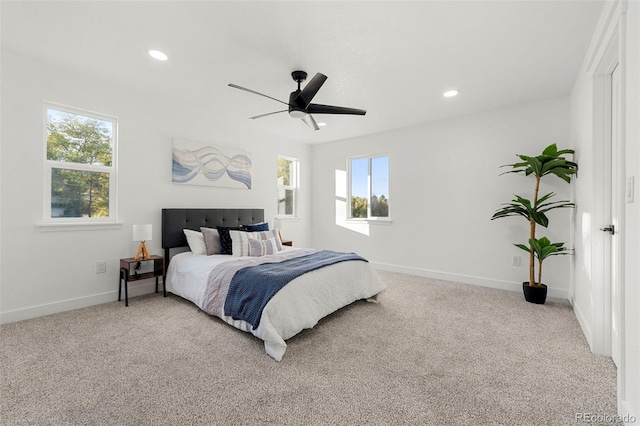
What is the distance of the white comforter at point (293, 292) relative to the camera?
7.27 ft

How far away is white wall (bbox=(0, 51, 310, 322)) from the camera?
268 cm

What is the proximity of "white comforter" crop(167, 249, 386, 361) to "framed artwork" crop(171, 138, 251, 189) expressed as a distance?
3.68 feet

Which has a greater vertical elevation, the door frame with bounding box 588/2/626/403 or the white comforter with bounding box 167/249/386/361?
the door frame with bounding box 588/2/626/403

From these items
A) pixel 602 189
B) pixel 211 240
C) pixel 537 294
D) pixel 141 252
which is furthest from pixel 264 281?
pixel 537 294

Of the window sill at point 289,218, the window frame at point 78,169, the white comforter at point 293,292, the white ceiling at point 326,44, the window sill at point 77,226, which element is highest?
the white ceiling at point 326,44

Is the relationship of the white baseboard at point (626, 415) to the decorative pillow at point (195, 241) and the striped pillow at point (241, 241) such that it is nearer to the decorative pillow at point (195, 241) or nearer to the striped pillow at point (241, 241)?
the striped pillow at point (241, 241)

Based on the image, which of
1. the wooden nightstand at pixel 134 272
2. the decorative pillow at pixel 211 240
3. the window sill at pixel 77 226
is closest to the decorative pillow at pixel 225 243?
the decorative pillow at pixel 211 240

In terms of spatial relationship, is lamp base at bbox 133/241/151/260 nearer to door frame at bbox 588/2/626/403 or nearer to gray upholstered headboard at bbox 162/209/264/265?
gray upholstered headboard at bbox 162/209/264/265

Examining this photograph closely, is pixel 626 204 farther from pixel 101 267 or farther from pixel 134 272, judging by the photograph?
pixel 101 267

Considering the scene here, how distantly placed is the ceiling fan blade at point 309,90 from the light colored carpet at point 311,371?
6.83ft

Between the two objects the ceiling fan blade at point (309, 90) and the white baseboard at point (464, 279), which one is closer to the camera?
the ceiling fan blade at point (309, 90)

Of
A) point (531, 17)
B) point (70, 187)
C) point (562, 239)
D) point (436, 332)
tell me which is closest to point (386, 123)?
point (531, 17)

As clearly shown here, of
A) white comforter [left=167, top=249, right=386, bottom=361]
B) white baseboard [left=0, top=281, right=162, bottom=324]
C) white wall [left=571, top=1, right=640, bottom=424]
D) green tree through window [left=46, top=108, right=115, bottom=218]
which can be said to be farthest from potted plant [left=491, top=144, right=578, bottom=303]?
green tree through window [left=46, top=108, right=115, bottom=218]

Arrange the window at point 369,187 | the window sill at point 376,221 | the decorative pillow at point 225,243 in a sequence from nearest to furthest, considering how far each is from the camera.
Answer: the decorative pillow at point 225,243
the window sill at point 376,221
the window at point 369,187
